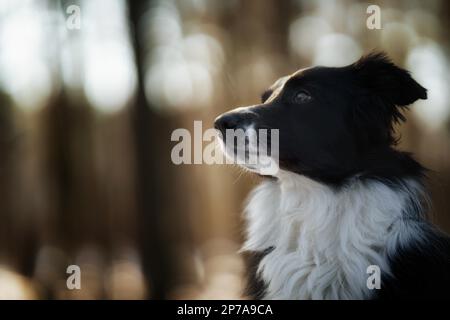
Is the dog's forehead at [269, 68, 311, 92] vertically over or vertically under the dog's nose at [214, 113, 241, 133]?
over

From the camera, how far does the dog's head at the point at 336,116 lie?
3793 millimetres

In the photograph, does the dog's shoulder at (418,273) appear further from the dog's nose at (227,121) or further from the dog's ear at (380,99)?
the dog's nose at (227,121)

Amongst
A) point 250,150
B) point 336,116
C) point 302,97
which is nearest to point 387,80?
point 336,116

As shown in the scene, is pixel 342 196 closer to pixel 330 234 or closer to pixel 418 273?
pixel 330 234

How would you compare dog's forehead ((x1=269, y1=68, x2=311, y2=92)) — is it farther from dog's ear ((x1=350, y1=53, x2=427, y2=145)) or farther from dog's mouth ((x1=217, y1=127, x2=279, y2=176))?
dog's mouth ((x1=217, y1=127, x2=279, y2=176))

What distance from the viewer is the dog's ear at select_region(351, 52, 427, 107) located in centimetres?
371

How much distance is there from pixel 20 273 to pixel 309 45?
15.7ft

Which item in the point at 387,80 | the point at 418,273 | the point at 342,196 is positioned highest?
the point at 387,80

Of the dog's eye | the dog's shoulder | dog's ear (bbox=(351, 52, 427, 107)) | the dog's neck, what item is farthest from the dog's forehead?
the dog's shoulder

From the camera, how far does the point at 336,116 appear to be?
12.9 feet

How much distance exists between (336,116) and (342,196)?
608mm

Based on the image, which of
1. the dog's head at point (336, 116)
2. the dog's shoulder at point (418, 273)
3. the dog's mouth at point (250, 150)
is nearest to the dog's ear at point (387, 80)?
the dog's head at point (336, 116)

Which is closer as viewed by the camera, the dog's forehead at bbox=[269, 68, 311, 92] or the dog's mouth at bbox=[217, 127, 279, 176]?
the dog's mouth at bbox=[217, 127, 279, 176]

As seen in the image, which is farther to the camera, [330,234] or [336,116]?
[336,116]
